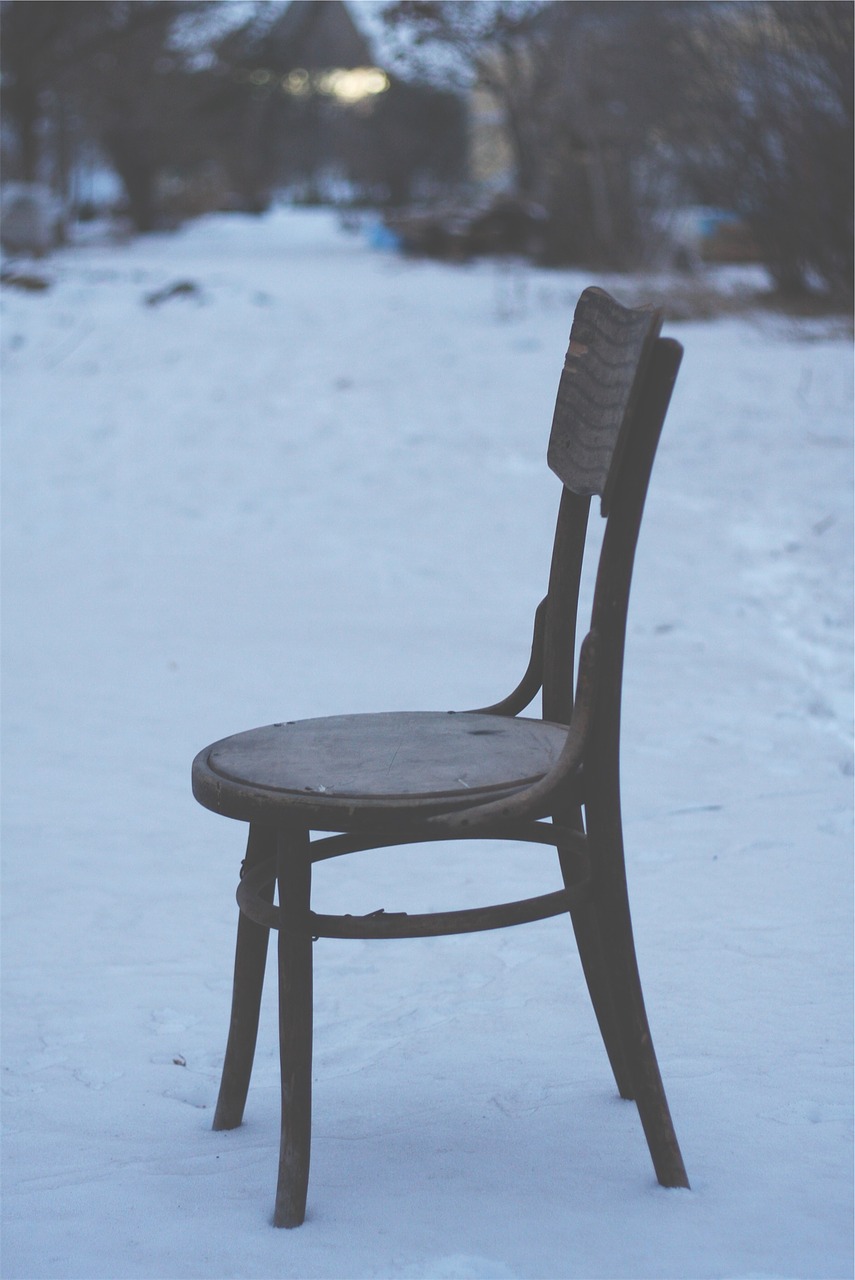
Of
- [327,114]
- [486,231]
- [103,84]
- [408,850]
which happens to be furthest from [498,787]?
[327,114]

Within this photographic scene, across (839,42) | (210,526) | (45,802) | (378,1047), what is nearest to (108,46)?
(839,42)

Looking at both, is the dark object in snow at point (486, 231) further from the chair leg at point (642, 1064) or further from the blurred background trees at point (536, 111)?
the chair leg at point (642, 1064)

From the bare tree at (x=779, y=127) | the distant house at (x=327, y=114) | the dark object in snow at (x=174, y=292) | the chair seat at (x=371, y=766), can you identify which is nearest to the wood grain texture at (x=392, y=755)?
the chair seat at (x=371, y=766)

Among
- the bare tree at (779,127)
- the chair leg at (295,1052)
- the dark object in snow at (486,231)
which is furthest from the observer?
the dark object in snow at (486,231)

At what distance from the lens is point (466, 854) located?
360cm

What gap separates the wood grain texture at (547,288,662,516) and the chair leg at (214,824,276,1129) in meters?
0.75

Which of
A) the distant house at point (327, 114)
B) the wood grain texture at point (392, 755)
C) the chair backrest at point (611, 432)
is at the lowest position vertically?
the distant house at point (327, 114)

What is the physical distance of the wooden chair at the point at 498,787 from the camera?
1.77m

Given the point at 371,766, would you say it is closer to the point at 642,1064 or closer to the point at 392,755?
the point at 392,755

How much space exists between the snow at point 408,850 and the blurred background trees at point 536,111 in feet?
6.17

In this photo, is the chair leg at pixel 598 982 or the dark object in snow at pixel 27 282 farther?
the dark object in snow at pixel 27 282

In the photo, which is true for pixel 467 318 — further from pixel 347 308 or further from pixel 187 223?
pixel 187 223

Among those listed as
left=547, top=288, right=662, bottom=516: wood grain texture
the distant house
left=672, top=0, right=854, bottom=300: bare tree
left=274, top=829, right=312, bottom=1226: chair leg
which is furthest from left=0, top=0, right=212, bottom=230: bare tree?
left=274, top=829, right=312, bottom=1226: chair leg

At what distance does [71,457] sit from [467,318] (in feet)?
14.7
